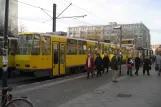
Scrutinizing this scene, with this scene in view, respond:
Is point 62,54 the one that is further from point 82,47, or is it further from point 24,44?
point 82,47

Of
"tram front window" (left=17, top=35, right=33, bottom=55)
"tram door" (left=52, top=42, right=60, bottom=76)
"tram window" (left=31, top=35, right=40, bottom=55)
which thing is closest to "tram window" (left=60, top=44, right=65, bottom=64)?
"tram door" (left=52, top=42, right=60, bottom=76)

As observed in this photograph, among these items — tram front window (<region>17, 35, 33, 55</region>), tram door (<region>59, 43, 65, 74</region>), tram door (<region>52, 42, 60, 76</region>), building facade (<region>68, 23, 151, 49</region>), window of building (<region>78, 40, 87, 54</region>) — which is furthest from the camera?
building facade (<region>68, 23, 151, 49</region>)

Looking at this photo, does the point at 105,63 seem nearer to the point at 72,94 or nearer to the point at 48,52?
the point at 48,52

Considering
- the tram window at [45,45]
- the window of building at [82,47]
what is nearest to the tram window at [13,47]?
the tram window at [45,45]

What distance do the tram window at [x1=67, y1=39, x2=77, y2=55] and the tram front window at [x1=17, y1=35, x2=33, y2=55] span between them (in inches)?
152

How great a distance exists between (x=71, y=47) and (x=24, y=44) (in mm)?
4483

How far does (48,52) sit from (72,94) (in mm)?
6052

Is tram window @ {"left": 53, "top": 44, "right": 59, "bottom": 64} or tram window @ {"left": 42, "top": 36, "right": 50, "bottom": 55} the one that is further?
tram window @ {"left": 53, "top": 44, "right": 59, "bottom": 64}

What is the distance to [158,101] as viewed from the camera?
933 centimetres

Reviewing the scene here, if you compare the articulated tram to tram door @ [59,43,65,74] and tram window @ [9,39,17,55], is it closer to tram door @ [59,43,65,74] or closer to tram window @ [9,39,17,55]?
tram door @ [59,43,65,74]

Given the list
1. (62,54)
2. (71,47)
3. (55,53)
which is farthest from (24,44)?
(71,47)

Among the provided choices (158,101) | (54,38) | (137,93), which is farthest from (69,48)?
(158,101)

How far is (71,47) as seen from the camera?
19.9 meters

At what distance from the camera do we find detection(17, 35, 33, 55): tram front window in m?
16.0
